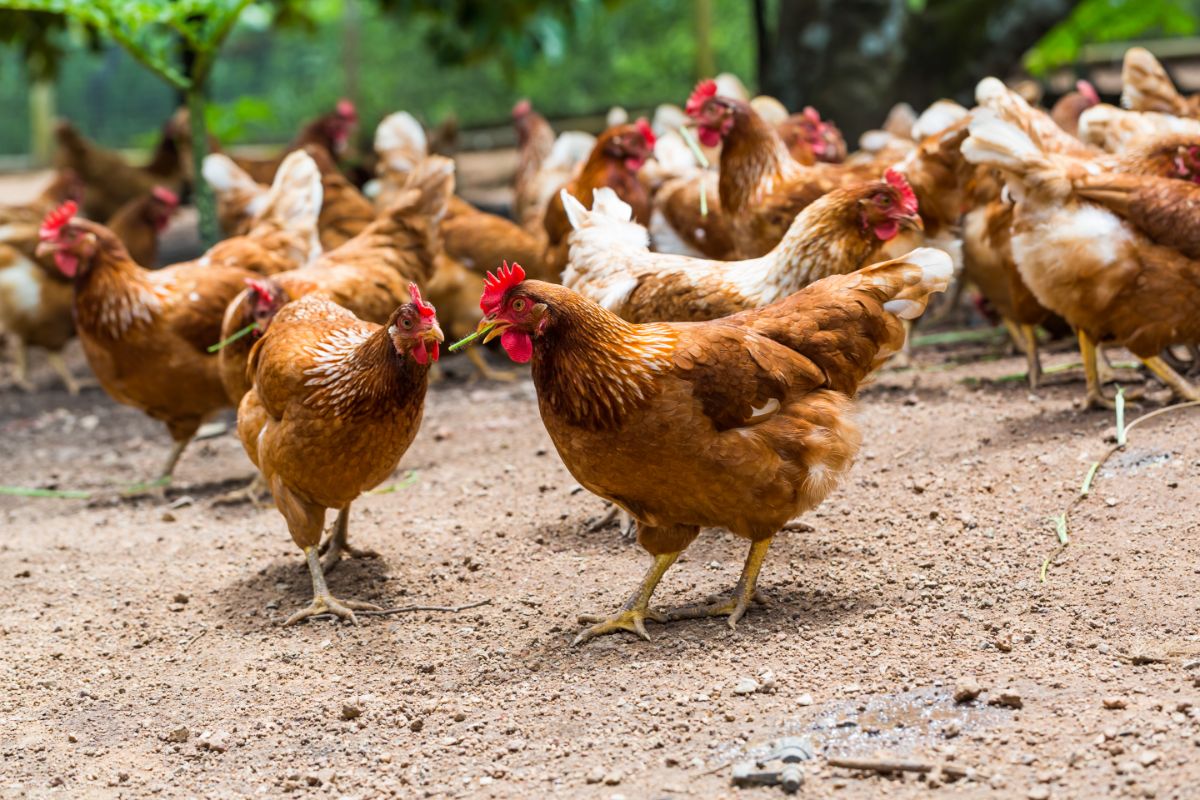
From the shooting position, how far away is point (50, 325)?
9.07m

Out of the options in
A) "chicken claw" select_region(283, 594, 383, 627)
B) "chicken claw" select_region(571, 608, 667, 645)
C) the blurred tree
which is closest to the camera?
"chicken claw" select_region(571, 608, 667, 645)

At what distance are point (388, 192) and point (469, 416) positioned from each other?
2.58 metres

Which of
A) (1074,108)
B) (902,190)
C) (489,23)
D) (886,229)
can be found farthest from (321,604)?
(489,23)

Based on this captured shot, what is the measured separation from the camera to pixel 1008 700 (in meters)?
3.36

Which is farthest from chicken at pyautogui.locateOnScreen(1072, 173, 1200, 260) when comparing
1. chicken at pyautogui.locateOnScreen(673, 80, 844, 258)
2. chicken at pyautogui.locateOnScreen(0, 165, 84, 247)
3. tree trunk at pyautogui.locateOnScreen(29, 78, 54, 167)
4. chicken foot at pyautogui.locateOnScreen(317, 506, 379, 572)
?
tree trunk at pyautogui.locateOnScreen(29, 78, 54, 167)

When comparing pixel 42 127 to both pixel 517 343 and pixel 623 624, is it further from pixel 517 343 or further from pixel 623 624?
pixel 623 624

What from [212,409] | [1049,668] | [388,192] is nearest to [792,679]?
[1049,668]

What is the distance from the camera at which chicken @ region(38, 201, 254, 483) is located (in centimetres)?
639

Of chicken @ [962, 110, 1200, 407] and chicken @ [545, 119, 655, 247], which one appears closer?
chicken @ [962, 110, 1200, 407]

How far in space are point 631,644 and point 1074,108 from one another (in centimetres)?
617

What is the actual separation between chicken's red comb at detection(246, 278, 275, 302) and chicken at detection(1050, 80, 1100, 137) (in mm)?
5412

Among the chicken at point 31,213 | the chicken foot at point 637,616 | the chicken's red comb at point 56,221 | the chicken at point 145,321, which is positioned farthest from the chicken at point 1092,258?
the chicken at point 31,213

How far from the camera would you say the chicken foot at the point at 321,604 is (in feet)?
15.2

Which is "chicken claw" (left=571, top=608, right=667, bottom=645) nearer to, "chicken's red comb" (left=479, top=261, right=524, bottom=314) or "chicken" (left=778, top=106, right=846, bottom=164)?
"chicken's red comb" (left=479, top=261, right=524, bottom=314)
